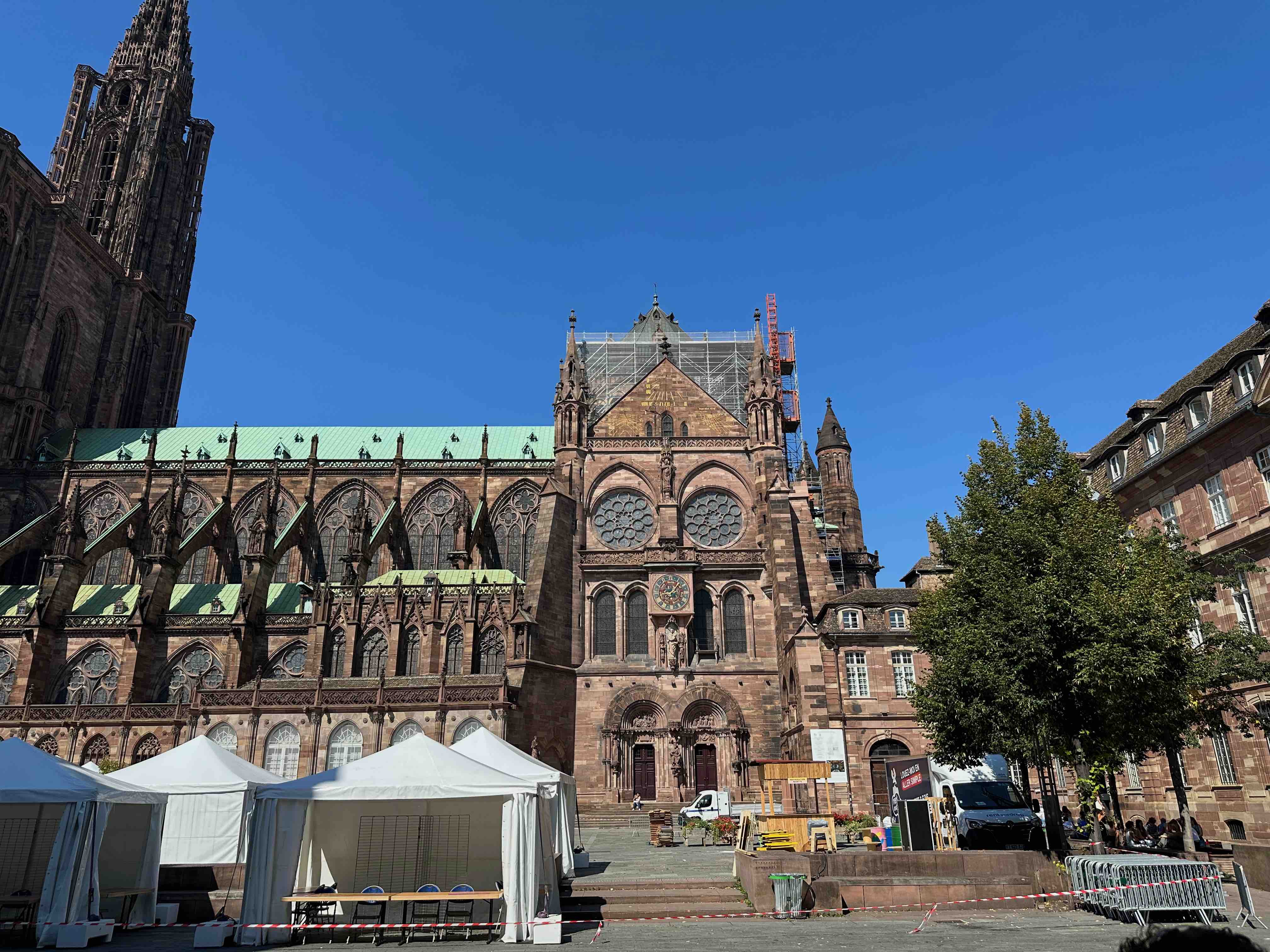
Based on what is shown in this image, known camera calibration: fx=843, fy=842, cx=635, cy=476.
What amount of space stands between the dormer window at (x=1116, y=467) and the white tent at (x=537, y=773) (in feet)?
77.7

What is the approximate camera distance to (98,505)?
166 ft

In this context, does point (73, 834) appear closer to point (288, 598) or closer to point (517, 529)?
point (288, 598)

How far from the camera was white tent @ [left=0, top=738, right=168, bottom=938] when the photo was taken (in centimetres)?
1327

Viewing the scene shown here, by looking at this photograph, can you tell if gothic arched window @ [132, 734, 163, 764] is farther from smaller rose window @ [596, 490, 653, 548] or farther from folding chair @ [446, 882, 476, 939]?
folding chair @ [446, 882, 476, 939]

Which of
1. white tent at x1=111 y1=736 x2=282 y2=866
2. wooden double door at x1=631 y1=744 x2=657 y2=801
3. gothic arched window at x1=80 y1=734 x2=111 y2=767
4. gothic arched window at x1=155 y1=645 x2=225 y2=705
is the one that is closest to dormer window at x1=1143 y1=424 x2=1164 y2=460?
wooden double door at x1=631 y1=744 x2=657 y2=801

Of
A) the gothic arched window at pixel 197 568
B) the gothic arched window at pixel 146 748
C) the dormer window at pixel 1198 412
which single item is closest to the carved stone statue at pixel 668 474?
the dormer window at pixel 1198 412

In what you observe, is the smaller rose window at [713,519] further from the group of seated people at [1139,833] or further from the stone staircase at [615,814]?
the group of seated people at [1139,833]

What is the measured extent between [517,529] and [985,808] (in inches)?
1242

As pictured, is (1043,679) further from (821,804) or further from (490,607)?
(490,607)

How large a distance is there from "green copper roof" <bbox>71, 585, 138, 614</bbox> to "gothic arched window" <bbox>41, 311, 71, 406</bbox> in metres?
19.8

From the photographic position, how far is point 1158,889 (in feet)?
44.7

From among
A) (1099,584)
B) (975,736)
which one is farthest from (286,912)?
(1099,584)

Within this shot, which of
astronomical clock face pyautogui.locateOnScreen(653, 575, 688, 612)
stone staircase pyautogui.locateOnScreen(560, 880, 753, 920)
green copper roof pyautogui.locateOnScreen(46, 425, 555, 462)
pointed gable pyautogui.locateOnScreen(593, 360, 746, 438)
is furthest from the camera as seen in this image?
green copper roof pyautogui.locateOnScreen(46, 425, 555, 462)

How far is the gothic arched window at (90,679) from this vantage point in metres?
39.8
